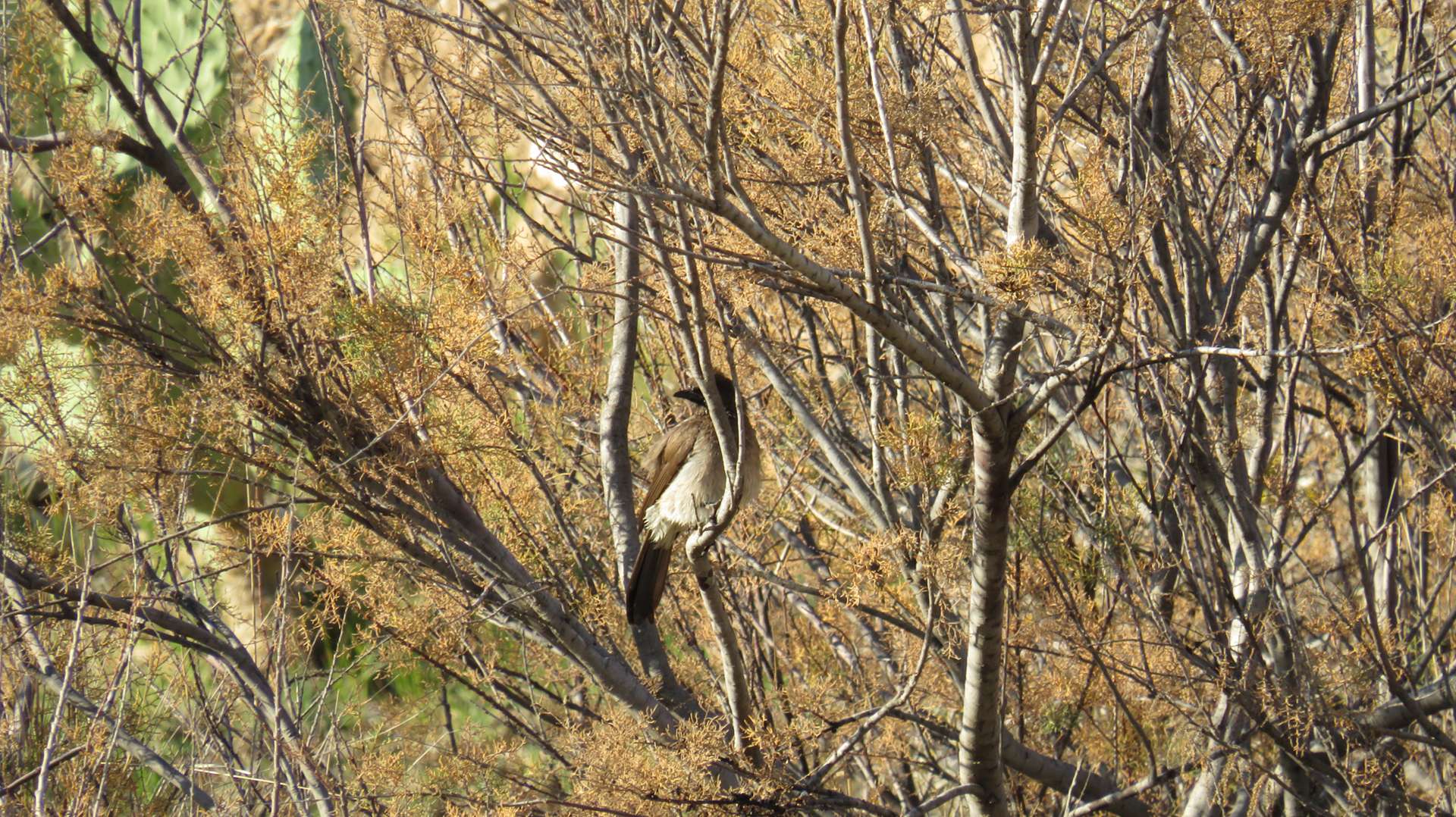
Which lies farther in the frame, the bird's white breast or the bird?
the bird's white breast

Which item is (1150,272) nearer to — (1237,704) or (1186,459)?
(1186,459)

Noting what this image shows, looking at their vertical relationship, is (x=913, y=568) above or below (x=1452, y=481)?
below

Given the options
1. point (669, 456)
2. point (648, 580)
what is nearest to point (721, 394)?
point (669, 456)

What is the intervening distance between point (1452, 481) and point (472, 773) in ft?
11.2

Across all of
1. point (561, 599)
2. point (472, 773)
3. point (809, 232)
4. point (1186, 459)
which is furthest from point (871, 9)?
point (472, 773)

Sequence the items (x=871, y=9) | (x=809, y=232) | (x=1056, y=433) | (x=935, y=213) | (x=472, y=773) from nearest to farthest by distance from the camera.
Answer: (x=1056, y=433) → (x=871, y=9) → (x=809, y=232) → (x=935, y=213) → (x=472, y=773)

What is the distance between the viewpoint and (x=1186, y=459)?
380cm

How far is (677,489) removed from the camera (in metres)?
4.86

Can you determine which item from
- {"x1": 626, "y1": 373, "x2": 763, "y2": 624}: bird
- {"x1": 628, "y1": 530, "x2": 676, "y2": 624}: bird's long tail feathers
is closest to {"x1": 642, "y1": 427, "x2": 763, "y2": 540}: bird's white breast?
{"x1": 626, "y1": 373, "x2": 763, "y2": 624}: bird

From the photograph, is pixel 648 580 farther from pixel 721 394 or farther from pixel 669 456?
pixel 721 394

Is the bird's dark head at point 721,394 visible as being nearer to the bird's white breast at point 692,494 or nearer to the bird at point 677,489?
the bird at point 677,489

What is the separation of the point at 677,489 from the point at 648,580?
0.53 meters

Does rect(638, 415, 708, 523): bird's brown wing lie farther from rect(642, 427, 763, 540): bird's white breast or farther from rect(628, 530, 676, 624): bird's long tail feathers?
rect(628, 530, 676, 624): bird's long tail feathers

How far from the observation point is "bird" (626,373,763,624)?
443 centimetres
